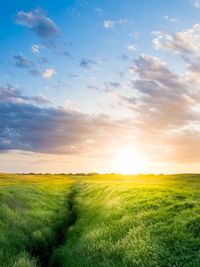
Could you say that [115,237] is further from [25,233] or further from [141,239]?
[25,233]

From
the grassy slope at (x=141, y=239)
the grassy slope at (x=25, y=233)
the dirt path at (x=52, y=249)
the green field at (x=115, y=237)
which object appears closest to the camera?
the grassy slope at (x=141, y=239)

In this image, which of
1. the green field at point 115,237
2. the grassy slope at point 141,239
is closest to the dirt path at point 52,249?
the green field at point 115,237

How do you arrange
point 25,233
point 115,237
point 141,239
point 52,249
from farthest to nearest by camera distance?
point 25,233, point 52,249, point 115,237, point 141,239

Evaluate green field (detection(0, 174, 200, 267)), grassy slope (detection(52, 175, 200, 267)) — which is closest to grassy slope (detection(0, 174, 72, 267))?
green field (detection(0, 174, 200, 267))

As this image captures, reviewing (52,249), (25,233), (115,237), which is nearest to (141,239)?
(115,237)

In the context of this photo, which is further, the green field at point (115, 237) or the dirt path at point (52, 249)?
the dirt path at point (52, 249)

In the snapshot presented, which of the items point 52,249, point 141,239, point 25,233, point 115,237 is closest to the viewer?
point 141,239

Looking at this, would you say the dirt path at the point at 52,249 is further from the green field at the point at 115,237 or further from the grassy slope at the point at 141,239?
the grassy slope at the point at 141,239

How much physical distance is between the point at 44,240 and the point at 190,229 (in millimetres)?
7347

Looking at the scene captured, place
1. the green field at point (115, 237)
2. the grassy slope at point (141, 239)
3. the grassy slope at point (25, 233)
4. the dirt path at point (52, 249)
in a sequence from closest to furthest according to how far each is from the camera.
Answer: the grassy slope at point (141, 239), the green field at point (115, 237), the grassy slope at point (25, 233), the dirt path at point (52, 249)

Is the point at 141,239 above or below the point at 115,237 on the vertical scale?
above

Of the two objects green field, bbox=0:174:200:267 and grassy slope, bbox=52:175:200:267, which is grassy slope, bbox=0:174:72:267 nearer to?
green field, bbox=0:174:200:267

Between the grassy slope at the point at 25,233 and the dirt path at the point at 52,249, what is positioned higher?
the grassy slope at the point at 25,233

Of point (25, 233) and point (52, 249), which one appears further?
point (25, 233)
